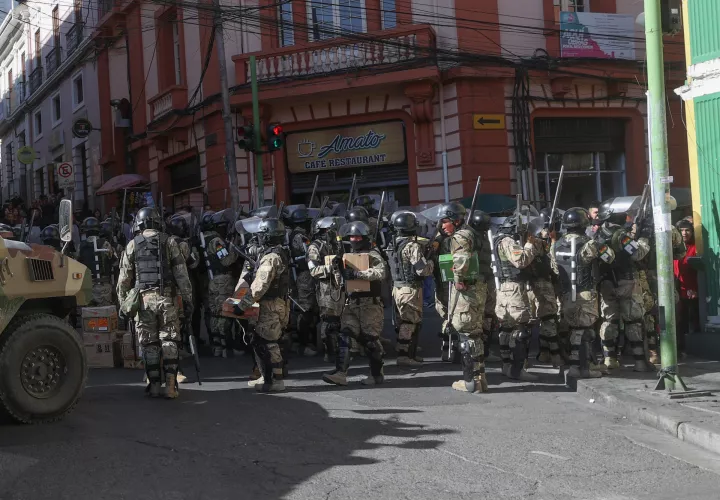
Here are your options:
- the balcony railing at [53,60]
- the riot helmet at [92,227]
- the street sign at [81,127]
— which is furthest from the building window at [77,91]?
the riot helmet at [92,227]

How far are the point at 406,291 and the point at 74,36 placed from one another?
24.3m

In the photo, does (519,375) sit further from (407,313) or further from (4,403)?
(4,403)

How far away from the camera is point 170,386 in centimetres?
853

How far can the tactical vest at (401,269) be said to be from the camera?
10500 mm

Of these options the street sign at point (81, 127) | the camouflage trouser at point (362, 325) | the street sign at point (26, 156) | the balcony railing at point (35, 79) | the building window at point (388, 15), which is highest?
the balcony railing at point (35, 79)

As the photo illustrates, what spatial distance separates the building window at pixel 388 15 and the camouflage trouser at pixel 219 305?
31.0ft

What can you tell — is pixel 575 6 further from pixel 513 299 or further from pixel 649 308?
pixel 513 299

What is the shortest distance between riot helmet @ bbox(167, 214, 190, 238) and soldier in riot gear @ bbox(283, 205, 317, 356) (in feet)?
4.74

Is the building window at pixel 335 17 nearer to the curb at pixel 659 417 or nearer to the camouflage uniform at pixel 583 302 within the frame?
the camouflage uniform at pixel 583 302

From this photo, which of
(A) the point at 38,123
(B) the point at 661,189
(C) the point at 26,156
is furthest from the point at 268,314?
(A) the point at 38,123

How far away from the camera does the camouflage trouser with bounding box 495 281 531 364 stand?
9469 millimetres

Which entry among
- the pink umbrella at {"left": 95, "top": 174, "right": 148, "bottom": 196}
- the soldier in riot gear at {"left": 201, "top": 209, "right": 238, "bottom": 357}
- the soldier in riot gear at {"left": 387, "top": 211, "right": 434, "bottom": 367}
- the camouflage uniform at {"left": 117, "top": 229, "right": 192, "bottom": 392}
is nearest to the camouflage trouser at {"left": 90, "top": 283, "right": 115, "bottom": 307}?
the soldier in riot gear at {"left": 201, "top": 209, "right": 238, "bottom": 357}

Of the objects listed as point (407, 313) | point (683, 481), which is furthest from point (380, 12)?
point (683, 481)

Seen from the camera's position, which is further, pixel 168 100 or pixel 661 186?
pixel 168 100
